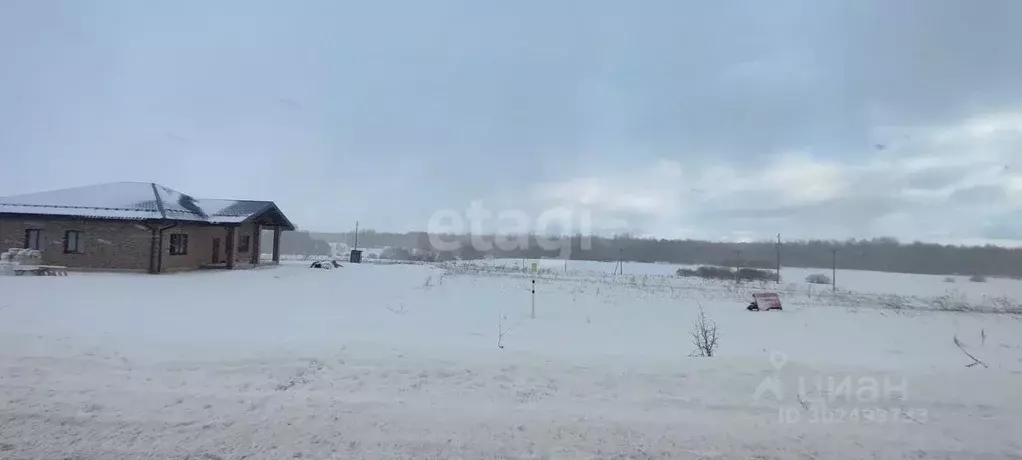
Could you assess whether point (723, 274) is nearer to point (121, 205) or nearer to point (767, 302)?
point (767, 302)

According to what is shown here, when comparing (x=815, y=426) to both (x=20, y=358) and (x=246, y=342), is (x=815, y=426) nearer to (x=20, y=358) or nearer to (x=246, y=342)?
(x=246, y=342)

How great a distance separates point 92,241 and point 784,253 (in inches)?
3636

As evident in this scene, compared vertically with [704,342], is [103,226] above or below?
above

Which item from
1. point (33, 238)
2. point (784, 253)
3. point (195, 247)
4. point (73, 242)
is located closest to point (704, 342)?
point (73, 242)

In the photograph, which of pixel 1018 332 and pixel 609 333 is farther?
pixel 1018 332

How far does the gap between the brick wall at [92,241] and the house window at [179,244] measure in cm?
166

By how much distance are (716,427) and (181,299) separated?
45.2 ft

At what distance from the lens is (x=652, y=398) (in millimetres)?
5234

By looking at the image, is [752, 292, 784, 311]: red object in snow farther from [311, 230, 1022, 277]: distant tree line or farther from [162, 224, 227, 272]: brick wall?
[311, 230, 1022, 277]: distant tree line

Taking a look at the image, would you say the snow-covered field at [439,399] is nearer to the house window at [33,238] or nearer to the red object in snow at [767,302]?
the red object in snow at [767,302]

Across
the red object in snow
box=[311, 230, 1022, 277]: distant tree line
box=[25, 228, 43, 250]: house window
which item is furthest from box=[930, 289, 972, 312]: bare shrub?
box=[25, 228, 43, 250]: house window

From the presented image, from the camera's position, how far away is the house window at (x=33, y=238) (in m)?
21.2

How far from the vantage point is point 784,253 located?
8712cm

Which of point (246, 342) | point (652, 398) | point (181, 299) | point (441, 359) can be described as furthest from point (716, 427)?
point (181, 299)
